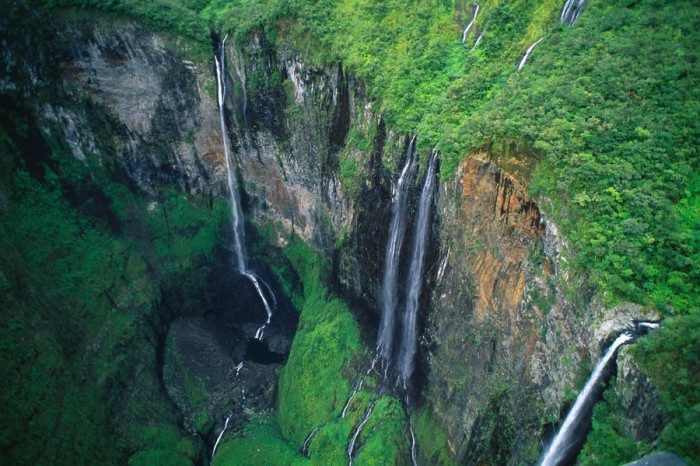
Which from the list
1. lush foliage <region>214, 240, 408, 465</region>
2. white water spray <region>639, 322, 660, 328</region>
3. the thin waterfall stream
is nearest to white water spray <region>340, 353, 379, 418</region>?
the thin waterfall stream

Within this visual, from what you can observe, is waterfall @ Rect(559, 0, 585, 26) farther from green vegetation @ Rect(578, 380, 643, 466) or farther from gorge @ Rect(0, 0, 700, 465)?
green vegetation @ Rect(578, 380, 643, 466)

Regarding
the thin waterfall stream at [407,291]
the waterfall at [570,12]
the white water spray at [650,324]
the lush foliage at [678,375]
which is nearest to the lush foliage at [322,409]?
the thin waterfall stream at [407,291]

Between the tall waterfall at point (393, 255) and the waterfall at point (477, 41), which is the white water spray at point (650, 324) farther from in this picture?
the waterfall at point (477, 41)

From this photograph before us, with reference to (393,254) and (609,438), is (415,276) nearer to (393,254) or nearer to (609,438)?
(393,254)

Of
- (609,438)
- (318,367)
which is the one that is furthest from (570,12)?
(318,367)

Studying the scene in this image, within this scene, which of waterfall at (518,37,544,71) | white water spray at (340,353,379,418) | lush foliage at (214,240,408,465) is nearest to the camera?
waterfall at (518,37,544,71)

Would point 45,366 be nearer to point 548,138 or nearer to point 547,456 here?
point 547,456

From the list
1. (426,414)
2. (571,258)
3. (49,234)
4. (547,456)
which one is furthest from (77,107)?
(547,456)
